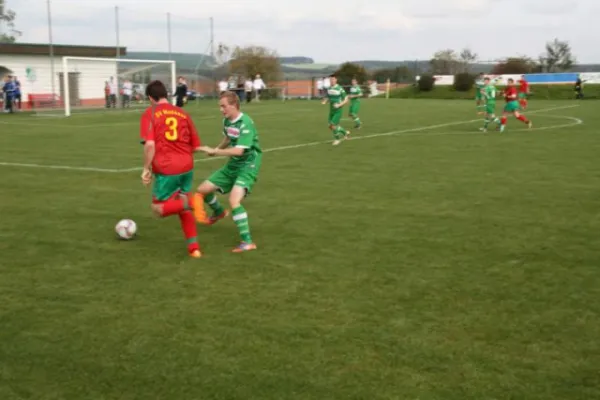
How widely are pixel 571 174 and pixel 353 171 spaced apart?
4110 mm

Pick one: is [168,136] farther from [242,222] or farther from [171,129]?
[242,222]

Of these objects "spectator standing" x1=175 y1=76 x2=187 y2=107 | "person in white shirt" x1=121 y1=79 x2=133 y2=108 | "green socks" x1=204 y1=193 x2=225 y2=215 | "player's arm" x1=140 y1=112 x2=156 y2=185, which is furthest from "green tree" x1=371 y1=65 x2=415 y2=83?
"player's arm" x1=140 y1=112 x2=156 y2=185

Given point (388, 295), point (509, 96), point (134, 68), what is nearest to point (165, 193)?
point (388, 295)

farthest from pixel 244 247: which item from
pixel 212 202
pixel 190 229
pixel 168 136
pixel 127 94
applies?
pixel 127 94

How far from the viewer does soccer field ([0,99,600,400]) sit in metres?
4.41

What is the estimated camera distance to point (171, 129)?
23.8 ft

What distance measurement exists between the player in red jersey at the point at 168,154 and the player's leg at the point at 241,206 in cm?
46

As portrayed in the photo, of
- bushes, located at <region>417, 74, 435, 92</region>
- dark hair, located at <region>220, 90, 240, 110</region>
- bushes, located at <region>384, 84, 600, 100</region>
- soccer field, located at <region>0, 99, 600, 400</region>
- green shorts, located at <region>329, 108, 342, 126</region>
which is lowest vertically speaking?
soccer field, located at <region>0, 99, 600, 400</region>

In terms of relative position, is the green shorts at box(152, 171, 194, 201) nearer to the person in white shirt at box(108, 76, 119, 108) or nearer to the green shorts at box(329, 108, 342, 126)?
the green shorts at box(329, 108, 342, 126)

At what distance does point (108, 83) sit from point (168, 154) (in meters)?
35.5

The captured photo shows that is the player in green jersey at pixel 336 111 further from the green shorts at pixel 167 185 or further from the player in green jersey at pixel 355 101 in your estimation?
the green shorts at pixel 167 185

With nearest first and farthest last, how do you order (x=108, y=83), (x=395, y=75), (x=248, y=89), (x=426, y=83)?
(x=108, y=83)
(x=248, y=89)
(x=426, y=83)
(x=395, y=75)

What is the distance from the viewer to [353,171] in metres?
13.9

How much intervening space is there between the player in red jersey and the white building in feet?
115
